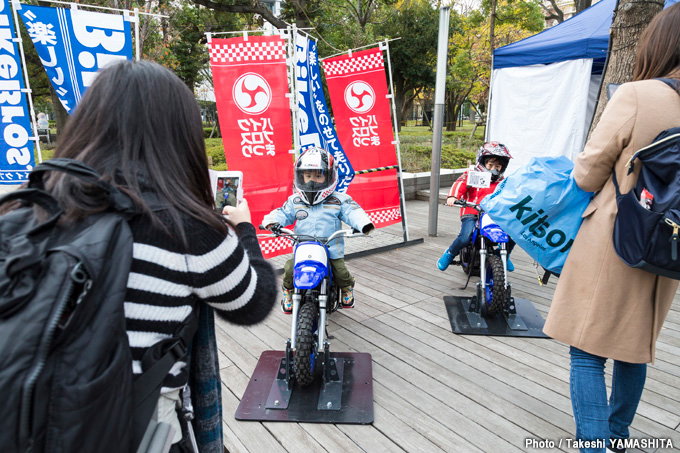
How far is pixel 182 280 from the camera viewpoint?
3.09 feet

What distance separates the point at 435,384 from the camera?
2.58m

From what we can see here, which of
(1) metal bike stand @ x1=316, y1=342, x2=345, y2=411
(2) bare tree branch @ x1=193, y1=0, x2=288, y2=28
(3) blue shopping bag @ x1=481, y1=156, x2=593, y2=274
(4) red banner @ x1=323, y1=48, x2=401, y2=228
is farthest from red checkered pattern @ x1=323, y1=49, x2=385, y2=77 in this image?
(2) bare tree branch @ x1=193, y1=0, x2=288, y2=28

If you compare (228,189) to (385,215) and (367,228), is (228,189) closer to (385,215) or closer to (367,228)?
(367,228)

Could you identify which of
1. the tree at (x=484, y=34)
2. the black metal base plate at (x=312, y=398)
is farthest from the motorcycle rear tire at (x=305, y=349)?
the tree at (x=484, y=34)

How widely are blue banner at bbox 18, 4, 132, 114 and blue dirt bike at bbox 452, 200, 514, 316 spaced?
10.7 ft

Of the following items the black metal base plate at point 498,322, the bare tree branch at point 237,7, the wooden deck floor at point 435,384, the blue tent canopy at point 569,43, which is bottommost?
the wooden deck floor at point 435,384

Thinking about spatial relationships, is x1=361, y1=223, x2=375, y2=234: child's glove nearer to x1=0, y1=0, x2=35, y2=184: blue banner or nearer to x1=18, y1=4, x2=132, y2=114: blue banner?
x1=18, y1=4, x2=132, y2=114: blue banner

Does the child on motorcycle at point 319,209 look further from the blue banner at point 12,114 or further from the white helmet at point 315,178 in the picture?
the blue banner at point 12,114

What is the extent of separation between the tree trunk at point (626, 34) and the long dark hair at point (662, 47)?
5.65ft

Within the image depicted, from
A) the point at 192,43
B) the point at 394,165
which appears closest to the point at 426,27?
the point at 192,43

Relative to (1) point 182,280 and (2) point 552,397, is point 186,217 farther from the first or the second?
(2) point 552,397

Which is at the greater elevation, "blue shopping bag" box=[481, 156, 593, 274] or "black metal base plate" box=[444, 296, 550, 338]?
"blue shopping bag" box=[481, 156, 593, 274]

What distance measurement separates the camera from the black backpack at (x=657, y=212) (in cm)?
139

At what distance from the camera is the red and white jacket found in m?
3.91
